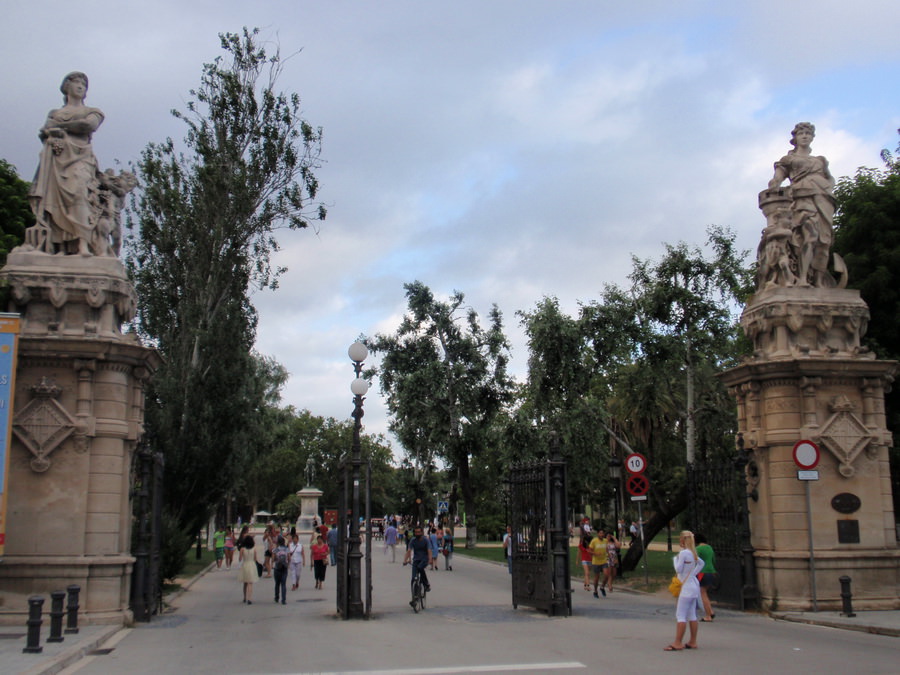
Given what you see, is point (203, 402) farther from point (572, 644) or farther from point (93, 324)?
point (572, 644)

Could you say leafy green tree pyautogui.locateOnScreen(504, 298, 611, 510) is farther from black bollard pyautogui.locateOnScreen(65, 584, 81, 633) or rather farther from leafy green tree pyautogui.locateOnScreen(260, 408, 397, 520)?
leafy green tree pyautogui.locateOnScreen(260, 408, 397, 520)

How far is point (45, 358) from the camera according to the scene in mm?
15711

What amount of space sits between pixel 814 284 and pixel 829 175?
2581 mm

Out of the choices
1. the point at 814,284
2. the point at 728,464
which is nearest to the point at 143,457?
the point at 728,464

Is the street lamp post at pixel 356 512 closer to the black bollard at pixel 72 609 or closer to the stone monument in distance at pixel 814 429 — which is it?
the black bollard at pixel 72 609

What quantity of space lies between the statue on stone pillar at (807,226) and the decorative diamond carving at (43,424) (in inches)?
589

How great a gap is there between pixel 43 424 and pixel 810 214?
53.6 feet

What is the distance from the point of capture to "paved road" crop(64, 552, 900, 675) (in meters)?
11.1

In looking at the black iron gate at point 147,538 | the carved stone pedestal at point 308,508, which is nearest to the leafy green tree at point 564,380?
the black iron gate at point 147,538

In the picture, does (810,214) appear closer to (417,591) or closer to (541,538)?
(541,538)

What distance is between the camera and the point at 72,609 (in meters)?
13.9

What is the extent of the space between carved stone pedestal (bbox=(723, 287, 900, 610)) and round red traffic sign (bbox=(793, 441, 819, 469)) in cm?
99

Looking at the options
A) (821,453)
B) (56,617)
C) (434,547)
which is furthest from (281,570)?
(434,547)

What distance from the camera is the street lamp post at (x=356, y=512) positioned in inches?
687
